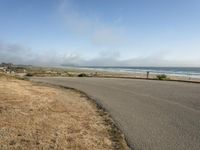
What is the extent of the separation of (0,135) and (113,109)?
5.08 meters

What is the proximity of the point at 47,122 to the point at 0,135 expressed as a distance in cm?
170

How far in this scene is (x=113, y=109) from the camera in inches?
433

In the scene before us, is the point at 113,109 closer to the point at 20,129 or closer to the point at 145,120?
the point at 145,120

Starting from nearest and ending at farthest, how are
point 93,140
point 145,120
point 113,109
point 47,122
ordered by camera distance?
point 93,140 < point 47,122 < point 145,120 < point 113,109

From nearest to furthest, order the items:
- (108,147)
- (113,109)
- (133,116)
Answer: (108,147)
(133,116)
(113,109)

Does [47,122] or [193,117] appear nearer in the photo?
[47,122]

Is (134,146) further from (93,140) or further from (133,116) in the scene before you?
(133,116)

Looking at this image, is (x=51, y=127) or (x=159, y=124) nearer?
(x=51, y=127)

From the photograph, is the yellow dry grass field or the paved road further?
the paved road

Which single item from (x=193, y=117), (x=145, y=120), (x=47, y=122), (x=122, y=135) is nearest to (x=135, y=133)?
(x=122, y=135)

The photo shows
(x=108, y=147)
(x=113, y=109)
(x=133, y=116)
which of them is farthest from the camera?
(x=113, y=109)

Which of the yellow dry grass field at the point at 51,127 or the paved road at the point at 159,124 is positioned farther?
the paved road at the point at 159,124

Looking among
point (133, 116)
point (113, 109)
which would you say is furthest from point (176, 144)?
point (113, 109)

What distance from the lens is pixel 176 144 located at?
255 inches
